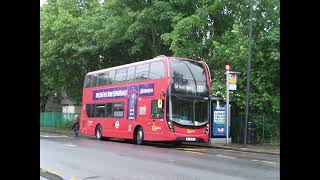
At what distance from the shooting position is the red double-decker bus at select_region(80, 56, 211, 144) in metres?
21.5

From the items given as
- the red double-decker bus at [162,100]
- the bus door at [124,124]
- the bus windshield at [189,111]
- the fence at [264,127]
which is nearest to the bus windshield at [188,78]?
the red double-decker bus at [162,100]

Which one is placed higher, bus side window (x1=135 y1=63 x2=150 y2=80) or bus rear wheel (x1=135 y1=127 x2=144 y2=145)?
bus side window (x1=135 y1=63 x2=150 y2=80)

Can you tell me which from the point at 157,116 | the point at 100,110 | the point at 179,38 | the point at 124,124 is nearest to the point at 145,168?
the point at 157,116

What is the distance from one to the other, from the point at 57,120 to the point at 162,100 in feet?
94.8

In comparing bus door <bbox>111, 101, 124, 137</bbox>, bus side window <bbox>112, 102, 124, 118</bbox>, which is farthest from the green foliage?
bus door <bbox>111, 101, 124, 137</bbox>

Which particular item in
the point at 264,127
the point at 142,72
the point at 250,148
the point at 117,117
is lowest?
the point at 250,148

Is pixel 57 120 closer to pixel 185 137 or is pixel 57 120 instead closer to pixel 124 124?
pixel 124 124

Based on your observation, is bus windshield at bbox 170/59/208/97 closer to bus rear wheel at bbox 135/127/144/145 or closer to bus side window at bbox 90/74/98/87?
bus rear wheel at bbox 135/127/144/145

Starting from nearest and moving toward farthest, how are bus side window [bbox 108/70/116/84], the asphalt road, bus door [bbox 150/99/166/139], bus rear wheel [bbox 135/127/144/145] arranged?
the asphalt road < bus door [bbox 150/99/166/139] < bus rear wheel [bbox 135/127/144/145] < bus side window [bbox 108/70/116/84]

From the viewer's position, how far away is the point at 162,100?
21562 millimetres

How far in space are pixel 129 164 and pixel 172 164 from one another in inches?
49.0

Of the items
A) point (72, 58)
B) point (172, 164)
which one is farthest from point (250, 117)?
point (72, 58)

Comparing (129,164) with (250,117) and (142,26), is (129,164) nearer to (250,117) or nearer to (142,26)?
(250,117)

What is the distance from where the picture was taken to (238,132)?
2561cm
